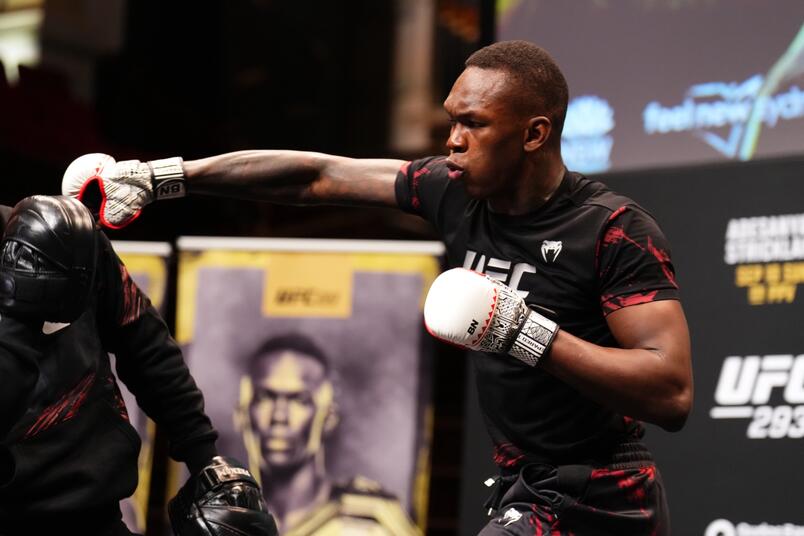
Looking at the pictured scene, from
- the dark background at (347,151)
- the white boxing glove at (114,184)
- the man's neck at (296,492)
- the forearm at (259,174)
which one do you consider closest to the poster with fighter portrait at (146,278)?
the man's neck at (296,492)

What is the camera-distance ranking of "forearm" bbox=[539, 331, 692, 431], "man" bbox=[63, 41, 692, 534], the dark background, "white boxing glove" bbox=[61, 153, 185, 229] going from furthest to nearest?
the dark background
"white boxing glove" bbox=[61, 153, 185, 229]
"man" bbox=[63, 41, 692, 534]
"forearm" bbox=[539, 331, 692, 431]

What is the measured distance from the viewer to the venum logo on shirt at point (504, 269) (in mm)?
2557

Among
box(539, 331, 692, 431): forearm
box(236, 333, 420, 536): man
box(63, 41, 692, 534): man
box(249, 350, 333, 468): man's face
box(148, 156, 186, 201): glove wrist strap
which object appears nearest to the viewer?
box(539, 331, 692, 431): forearm

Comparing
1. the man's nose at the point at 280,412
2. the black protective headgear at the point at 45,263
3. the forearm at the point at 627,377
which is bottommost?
the man's nose at the point at 280,412

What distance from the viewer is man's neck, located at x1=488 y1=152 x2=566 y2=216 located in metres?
2.60

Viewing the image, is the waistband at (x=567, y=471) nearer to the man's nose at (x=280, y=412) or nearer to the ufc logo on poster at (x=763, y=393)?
the ufc logo on poster at (x=763, y=393)

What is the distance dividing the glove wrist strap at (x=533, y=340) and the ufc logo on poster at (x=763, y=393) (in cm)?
163

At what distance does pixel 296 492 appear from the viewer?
4680 mm

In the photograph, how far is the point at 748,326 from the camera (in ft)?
12.3

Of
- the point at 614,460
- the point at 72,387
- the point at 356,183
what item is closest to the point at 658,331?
the point at 614,460

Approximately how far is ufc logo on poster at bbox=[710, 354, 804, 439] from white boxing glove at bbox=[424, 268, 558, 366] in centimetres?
163

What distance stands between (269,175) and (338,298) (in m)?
1.92

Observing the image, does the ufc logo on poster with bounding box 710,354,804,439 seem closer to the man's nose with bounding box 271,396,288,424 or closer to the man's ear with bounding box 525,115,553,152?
the man's ear with bounding box 525,115,553,152

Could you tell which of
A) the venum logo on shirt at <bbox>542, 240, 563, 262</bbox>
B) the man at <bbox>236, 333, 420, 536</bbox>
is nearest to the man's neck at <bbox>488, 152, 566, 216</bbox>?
the venum logo on shirt at <bbox>542, 240, 563, 262</bbox>
